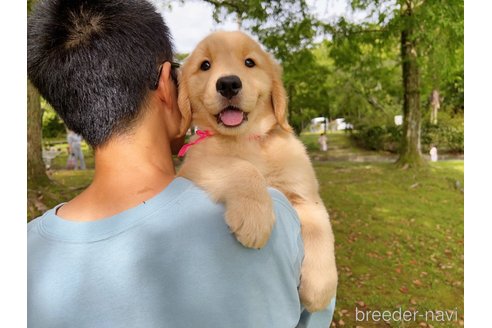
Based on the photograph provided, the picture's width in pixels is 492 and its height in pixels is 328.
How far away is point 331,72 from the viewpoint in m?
6.51

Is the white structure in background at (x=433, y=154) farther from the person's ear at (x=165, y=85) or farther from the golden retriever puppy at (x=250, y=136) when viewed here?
the person's ear at (x=165, y=85)

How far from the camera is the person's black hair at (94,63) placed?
3.96 feet

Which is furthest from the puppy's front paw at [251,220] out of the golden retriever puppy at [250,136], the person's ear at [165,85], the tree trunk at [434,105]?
the tree trunk at [434,105]

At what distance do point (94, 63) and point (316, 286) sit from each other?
1053 mm

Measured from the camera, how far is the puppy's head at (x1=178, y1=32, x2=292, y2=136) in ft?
5.73

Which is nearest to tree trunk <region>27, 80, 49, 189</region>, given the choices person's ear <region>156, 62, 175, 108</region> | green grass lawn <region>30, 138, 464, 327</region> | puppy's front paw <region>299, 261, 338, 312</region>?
green grass lawn <region>30, 138, 464, 327</region>

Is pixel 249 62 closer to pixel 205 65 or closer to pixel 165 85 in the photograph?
pixel 205 65

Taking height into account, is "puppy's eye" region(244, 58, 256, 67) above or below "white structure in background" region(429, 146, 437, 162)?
above

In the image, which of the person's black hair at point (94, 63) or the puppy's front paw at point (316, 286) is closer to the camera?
the person's black hair at point (94, 63)

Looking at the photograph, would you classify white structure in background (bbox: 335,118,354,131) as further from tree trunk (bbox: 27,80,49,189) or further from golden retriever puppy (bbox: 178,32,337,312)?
golden retriever puppy (bbox: 178,32,337,312)

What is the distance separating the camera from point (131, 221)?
1077 mm

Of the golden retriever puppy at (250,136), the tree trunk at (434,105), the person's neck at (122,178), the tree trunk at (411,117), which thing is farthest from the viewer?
the tree trunk at (434,105)

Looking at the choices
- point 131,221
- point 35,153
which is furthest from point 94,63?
point 35,153

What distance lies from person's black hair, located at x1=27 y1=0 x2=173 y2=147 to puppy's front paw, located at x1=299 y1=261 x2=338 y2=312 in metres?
0.85
